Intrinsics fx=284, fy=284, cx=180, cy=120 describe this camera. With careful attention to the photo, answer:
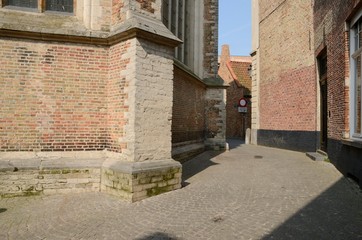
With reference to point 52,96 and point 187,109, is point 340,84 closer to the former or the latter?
point 187,109

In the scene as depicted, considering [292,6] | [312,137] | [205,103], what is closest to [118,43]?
[205,103]

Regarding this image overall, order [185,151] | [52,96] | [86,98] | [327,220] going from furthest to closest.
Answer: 1. [185,151]
2. [86,98]
3. [52,96]
4. [327,220]

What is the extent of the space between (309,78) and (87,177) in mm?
10442

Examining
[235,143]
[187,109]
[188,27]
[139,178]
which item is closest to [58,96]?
[139,178]

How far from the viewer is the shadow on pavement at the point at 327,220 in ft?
12.9

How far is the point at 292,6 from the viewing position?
45.8ft

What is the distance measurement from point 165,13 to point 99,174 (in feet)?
17.8

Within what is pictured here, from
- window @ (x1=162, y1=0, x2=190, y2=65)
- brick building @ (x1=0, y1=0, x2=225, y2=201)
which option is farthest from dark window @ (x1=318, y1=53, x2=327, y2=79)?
brick building @ (x1=0, y1=0, x2=225, y2=201)

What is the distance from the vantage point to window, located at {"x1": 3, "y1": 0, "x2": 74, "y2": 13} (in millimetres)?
6336

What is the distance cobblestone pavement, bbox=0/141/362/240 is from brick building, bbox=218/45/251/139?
17454 millimetres

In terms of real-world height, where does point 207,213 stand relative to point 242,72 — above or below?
below

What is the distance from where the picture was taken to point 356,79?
713cm

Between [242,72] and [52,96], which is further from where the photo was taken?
[242,72]

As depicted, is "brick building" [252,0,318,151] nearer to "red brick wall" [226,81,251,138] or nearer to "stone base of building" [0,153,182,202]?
"red brick wall" [226,81,251,138]
